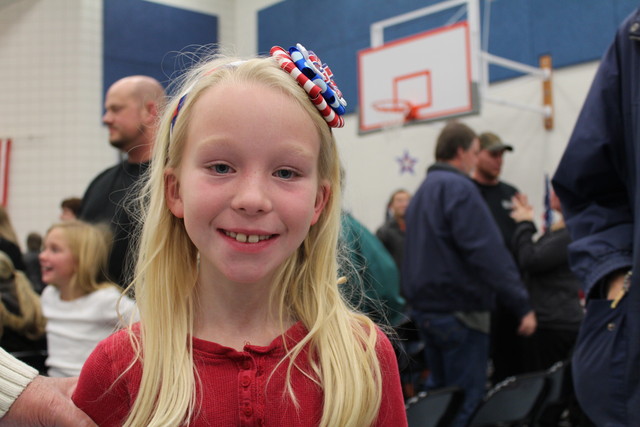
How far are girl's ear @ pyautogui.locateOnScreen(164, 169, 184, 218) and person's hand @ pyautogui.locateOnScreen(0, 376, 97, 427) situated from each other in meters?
0.33

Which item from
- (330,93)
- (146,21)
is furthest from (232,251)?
(146,21)

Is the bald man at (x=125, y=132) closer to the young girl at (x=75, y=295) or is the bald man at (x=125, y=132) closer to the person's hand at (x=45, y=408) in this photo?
the young girl at (x=75, y=295)

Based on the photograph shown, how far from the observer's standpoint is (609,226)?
1.47 metres

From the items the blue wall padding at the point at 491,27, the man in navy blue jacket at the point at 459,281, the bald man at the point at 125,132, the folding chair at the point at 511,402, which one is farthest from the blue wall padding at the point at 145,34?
the folding chair at the point at 511,402

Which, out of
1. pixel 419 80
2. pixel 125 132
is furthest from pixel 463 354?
pixel 419 80

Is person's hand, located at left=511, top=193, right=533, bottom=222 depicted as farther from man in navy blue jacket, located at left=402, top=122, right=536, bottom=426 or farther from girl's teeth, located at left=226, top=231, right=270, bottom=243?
girl's teeth, located at left=226, top=231, right=270, bottom=243

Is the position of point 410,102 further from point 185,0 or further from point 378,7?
point 185,0

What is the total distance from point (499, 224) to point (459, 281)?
0.95 metres

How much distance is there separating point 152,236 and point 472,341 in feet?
7.20

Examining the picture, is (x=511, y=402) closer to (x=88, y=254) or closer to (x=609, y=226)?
(x=609, y=226)

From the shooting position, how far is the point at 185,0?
27.9 feet

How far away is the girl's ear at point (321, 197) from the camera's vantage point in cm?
107

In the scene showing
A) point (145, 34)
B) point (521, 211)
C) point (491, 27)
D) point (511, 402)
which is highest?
point (145, 34)

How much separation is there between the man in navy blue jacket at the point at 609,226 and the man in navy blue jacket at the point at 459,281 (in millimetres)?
1433
